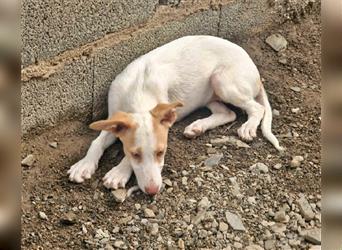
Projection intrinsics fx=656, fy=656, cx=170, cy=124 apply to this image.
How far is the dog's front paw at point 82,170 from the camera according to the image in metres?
2.94

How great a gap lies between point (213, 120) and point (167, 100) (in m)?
0.26

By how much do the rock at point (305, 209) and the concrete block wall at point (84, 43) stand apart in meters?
1.09

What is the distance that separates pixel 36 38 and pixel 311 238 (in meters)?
1.47

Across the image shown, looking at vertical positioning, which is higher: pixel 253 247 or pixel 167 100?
pixel 167 100

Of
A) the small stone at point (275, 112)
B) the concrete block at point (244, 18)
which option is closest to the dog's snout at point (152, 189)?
the small stone at point (275, 112)

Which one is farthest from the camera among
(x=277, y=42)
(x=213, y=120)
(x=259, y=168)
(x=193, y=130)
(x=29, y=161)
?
(x=277, y=42)

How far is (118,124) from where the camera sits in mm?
2920

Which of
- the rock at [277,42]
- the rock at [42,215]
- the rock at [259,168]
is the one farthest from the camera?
the rock at [277,42]

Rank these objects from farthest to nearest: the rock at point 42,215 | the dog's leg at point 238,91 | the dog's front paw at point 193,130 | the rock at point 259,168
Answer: the dog's leg at point 238,91
the dog's front paw at point 193,130
the rock at point 259,168
the rock at point 42,215

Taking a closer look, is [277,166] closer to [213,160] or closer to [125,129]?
[213,160]

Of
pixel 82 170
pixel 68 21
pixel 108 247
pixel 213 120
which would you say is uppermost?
pixel 68 21

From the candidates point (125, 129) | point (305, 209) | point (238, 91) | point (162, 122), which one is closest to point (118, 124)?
point (125, 129)

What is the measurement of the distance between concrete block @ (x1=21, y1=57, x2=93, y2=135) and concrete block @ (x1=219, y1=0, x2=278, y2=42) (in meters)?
1.02

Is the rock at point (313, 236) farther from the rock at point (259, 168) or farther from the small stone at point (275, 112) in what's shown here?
the small stone at point (275, 112)
